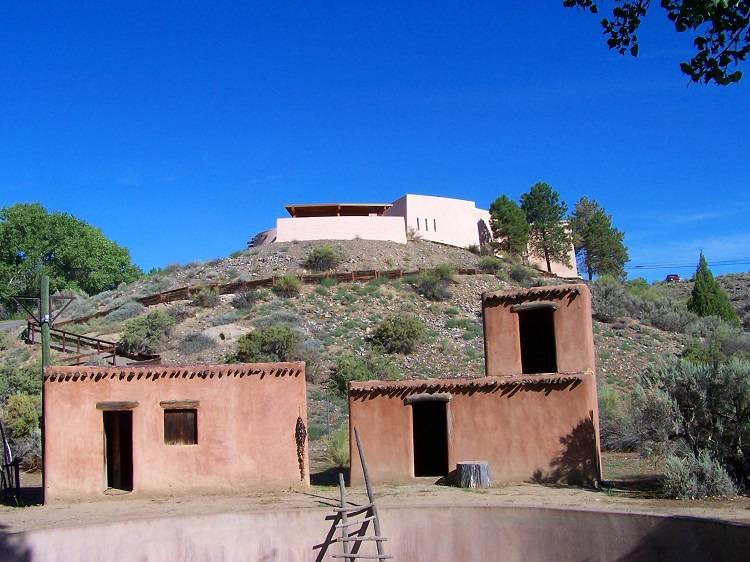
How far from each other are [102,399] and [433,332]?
2338 centimetres

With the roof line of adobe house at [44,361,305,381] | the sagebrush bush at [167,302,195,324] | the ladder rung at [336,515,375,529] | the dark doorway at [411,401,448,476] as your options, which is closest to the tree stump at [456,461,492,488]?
the dark doorway at [411,401,448,476]

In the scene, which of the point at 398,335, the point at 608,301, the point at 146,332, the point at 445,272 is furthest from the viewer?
the point at 445,272

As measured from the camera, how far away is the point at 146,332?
3916 cm

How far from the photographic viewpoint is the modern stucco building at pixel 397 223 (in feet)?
181

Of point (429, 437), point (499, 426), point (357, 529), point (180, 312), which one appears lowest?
point (357, 529)

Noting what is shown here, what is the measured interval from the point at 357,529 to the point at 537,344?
7.07 meters

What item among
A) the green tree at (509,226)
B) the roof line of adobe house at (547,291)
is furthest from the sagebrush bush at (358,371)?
the green tree at (509,226)

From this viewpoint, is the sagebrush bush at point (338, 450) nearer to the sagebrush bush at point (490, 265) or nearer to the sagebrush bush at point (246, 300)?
the sagebrush bush at point (246, 300)

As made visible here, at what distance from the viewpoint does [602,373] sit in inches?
1339

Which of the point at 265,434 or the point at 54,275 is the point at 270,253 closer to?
the point at 54,275

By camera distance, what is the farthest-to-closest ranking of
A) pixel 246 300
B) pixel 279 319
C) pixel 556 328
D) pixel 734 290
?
pixel 734 290, pixel 246 300, pixel 279 319, pixel 556 328

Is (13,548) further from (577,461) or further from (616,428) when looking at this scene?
(616,428)

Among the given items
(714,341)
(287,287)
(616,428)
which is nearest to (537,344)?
(616,428)

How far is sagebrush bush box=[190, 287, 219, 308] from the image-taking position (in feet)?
146
